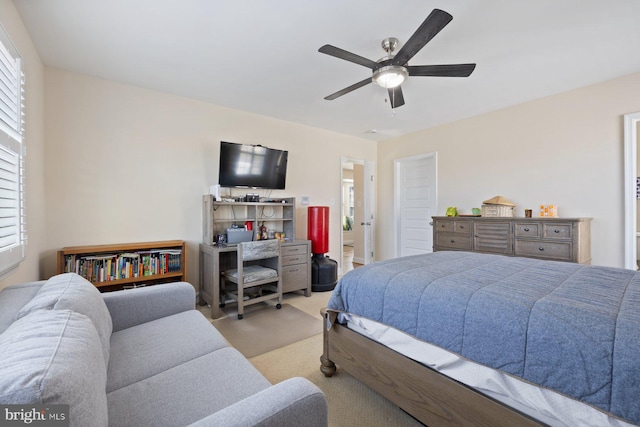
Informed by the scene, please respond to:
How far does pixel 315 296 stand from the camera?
146 inches

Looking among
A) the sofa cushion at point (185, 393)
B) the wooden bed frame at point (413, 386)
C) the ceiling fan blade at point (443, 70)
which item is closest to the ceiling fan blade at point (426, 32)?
the ceiling fan blade at point (443, 70)

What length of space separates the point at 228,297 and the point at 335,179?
2.73m

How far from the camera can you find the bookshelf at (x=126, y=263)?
2579 millimetres

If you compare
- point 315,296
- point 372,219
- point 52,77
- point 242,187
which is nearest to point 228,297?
point 315,296

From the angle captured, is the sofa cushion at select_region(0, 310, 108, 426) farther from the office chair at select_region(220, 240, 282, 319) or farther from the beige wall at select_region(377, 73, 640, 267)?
the beige wall at select_region(377, 73, 640, 267)

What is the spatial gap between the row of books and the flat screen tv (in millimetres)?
1079

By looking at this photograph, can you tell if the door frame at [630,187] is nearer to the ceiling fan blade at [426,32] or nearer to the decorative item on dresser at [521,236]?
the decorative item on dresser at [521,236]

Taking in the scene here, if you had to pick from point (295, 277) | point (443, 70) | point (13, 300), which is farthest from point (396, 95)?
point (13, 300)

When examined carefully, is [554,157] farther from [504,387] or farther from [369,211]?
[504,387]

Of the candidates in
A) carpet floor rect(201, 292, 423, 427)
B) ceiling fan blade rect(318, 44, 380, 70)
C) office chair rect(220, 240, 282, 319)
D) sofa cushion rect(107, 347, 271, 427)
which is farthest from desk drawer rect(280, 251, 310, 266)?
ceiling fan blade rect(318, 44, 380, 70)

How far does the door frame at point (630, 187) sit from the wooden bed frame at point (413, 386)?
313cm

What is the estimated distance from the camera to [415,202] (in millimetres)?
4977

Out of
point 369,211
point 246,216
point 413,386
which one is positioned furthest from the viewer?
point 369,211

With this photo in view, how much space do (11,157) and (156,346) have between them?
154 centimetres
